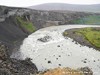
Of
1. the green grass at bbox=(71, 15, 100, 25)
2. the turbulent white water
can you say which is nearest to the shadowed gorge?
the turbulent white water

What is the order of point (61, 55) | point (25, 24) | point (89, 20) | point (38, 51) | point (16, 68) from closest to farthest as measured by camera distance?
point (16, 68), point (61, 55), point (38, 51), point (25, 24), point (89, 20)

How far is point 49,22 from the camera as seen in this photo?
134 m

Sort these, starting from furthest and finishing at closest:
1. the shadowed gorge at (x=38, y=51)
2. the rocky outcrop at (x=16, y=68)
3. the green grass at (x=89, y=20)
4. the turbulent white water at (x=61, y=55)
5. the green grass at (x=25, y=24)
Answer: the green grass at (x=89, y=20) → the green grass at (x=25, y=24) → the turbulent white water at (x=61, y=55) → the shadowed gorge at (x=38, y=51) → the rocky outcrop at (x=16, y=68)

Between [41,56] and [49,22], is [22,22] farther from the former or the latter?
[41,56]

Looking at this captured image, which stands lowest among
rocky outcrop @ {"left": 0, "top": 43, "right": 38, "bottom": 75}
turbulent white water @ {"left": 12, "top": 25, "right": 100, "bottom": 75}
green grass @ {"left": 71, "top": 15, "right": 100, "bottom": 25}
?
green grass @ {"left": 71, "top": 15, "right": 100, "bottom": 25}

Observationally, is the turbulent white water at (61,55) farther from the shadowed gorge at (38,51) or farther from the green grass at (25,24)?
the green grass at (25,24)

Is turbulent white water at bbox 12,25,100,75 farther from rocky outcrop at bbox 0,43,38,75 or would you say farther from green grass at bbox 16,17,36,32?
green grass at bbox 16,17,36,32

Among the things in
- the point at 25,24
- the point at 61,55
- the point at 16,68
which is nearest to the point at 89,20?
the point at 25,24

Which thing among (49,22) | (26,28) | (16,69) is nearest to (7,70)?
(16,69)

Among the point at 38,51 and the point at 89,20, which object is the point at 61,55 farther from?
the point at 89,20

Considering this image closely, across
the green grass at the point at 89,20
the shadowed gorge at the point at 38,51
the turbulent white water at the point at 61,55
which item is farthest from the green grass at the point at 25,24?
the green grass at the point at 89,20

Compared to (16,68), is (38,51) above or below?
below

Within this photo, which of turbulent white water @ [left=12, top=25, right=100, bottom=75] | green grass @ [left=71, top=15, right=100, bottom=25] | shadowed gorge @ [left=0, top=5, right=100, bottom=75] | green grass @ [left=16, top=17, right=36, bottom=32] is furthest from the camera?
green grass @ [left=71, top=15, right=100, bottom=25]

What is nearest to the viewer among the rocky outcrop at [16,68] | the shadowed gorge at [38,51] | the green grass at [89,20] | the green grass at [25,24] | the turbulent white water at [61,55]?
the rocky outcrop at [16,68]
